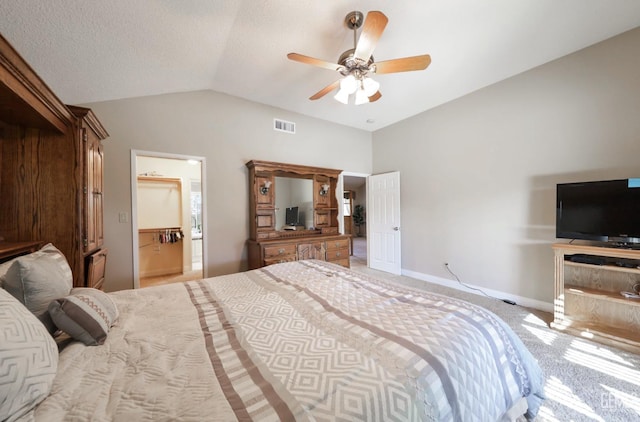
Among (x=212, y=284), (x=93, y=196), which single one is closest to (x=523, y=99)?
(x=212, y=284)

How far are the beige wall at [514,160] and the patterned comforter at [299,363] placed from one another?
2.32m

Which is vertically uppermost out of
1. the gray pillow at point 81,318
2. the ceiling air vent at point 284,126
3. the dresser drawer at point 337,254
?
the ceiling air vent at point 284,126

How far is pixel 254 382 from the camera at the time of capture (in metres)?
0.79

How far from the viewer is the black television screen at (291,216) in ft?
12.8

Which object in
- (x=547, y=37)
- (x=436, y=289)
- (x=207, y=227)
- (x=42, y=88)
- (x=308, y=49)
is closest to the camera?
(x=42, y=88)

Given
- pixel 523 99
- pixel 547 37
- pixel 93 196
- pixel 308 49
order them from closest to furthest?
1. pixel 93 196
2. pixel 547 37
3. pixel 308 49
4. pixel 523 99

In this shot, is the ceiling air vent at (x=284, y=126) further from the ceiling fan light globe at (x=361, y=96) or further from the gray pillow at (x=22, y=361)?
the gray pillow at (x=22, y=361)

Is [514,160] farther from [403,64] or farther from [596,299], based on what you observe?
[403,64]

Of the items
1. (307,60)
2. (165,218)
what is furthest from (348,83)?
(165,218)

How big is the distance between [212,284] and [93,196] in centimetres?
152

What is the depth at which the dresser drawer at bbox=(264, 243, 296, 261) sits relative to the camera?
10.8 feet


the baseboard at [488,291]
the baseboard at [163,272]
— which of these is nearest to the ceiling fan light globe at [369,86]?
the baseboard at [488,291]

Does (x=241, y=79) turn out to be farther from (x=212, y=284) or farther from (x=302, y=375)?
(x=302, y=375)

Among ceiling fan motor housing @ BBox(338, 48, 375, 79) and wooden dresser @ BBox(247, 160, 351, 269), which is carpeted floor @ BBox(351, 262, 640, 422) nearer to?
wooden dresser @ BBox(247, 160, 351, 269)
